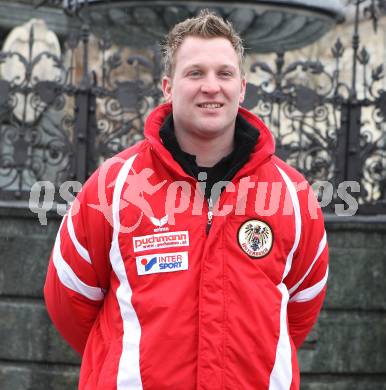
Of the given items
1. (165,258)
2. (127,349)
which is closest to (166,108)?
(165,258)

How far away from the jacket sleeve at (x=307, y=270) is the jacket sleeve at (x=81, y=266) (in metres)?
0.68

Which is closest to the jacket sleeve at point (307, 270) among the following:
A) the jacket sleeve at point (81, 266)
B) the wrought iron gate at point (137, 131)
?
the jacket sleeve at point (81, 266)

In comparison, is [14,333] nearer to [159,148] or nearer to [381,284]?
[381,284]

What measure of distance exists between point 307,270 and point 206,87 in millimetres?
798

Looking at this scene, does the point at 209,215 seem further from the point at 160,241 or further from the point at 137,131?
the point at 137,131

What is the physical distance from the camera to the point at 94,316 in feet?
12.7

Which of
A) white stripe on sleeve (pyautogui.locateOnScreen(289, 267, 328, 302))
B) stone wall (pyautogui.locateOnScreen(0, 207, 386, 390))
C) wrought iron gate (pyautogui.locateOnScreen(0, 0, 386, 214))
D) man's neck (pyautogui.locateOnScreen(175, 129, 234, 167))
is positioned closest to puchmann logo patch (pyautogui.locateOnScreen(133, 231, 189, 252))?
man's neck (pyautogui.locateOnScreen(175, 129, 234, 167))

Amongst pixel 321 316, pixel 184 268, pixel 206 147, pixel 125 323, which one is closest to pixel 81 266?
pixel 125 323

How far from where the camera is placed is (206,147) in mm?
3625

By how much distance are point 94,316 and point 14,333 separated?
2.87 meters

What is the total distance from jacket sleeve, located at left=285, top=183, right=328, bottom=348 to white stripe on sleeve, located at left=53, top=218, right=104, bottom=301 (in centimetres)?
69

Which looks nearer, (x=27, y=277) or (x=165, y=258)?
(x=165, y=258)

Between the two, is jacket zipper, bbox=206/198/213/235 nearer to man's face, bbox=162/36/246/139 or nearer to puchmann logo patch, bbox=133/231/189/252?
puchmann logo patch, bbox=133/231/189/252

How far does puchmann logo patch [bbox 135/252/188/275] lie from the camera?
137 inches
